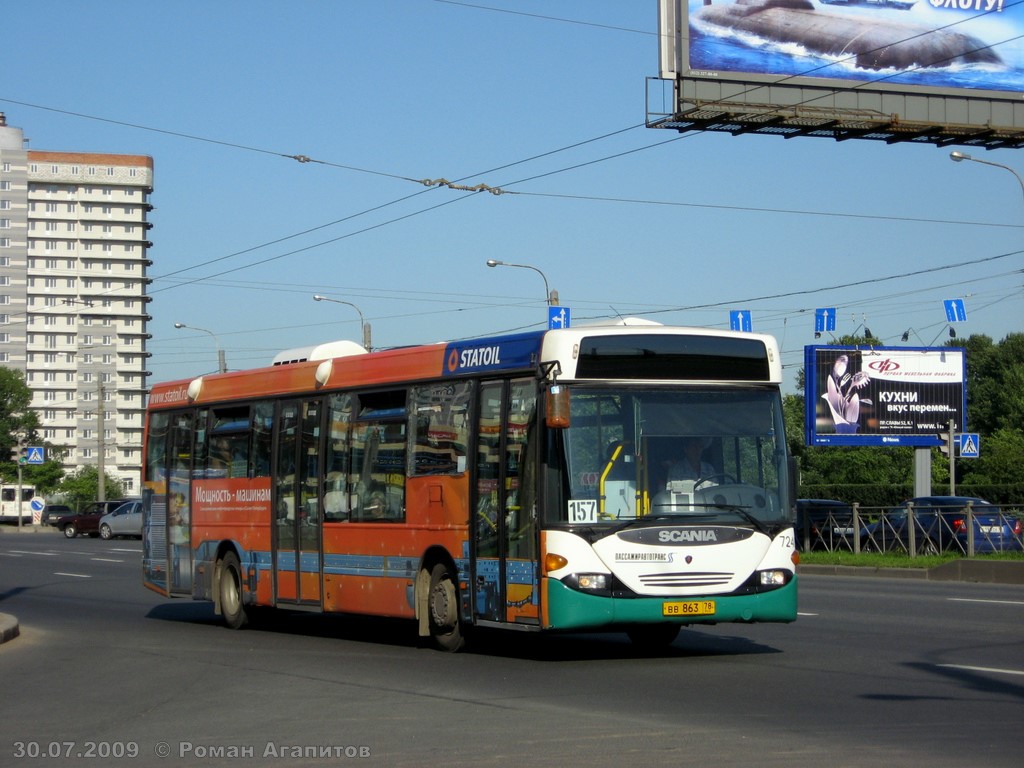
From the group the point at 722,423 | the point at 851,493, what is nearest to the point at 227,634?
the point at 722,423

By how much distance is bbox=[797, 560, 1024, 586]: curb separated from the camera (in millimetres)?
26141

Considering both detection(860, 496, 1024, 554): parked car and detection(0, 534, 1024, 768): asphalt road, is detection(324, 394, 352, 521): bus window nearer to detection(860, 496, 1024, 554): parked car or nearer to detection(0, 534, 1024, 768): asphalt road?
detection(0, 534, 1024, 768): asphalt road

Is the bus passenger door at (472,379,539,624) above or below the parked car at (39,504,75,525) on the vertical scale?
above

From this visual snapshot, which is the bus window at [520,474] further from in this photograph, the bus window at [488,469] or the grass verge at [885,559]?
the grass verge at [885,559]

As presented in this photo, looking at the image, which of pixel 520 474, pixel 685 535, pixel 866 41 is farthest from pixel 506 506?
pixel 866 41

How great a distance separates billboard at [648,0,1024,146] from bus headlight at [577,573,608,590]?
955 inches

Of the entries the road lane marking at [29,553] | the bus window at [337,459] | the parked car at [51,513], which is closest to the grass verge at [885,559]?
the bus window at [337,459]

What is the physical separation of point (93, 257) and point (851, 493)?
400ft

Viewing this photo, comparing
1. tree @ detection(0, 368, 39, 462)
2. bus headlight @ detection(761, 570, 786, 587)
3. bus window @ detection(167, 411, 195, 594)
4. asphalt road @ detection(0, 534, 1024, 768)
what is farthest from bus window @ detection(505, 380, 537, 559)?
tree @ detection(0, 368, 39, 462)

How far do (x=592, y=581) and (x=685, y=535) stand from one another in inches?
36.6

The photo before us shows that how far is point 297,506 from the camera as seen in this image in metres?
16.5

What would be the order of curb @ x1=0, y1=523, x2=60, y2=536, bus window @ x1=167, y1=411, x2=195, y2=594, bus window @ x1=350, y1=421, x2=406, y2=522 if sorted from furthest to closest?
curb @ x1=0, y1=523, x2=60, y2=536, bus window @ x1=167, y1=411, x2=195, y2=594, bus window @ x1=350, y1=421, x2=406, y2=522

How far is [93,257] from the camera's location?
16362 centimetres

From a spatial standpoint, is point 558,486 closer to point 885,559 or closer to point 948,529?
point 885,559
